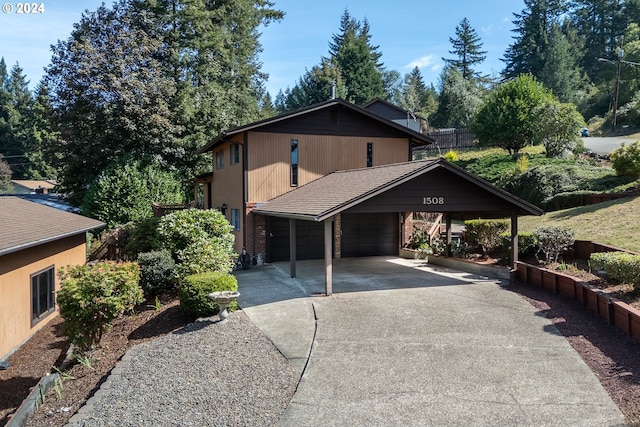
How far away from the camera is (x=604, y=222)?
566 inches

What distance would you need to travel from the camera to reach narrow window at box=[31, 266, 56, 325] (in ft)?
38.7

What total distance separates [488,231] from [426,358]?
8587mm

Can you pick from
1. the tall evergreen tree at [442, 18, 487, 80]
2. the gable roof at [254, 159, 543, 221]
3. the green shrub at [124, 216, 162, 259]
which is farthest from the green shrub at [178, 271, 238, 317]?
the tall evergreen tree at [442, 18, 487, 80]

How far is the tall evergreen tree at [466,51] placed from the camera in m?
63.3

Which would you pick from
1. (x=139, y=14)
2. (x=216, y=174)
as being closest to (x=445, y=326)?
(x=216, y=174)

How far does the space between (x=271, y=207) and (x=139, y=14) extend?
1927 cm

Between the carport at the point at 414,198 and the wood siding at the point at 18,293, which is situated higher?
the carport at the point at 414,198

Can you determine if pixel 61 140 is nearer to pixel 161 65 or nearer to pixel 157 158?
pixel 157 158

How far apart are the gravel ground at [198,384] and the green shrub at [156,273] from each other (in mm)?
3547

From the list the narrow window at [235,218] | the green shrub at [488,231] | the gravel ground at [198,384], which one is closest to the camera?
the gravel ground at [198,384]

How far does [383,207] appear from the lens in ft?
39.3

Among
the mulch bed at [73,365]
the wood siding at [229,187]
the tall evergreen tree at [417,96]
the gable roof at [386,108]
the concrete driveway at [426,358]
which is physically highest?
the tall evergreen tree at [417,96]

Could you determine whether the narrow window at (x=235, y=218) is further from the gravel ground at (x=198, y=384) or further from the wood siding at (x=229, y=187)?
the gravel ground at (x=198, y=384)

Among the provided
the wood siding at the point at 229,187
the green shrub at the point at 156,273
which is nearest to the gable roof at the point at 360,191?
the wood siding at the point at 229,187
